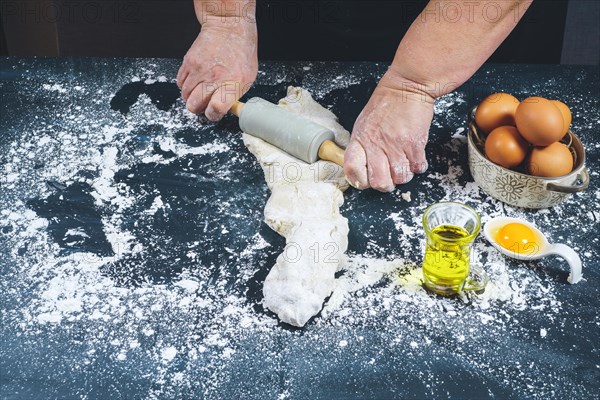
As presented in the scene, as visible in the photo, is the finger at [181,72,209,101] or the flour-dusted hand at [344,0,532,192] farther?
the finger at [181,72,209,101]

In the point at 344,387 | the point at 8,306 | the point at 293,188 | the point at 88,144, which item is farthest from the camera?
the point at 88,144

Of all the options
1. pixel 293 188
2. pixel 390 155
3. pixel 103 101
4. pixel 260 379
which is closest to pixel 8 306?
pixel 260 379

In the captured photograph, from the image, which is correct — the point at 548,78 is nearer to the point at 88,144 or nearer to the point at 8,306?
the point at 88,144

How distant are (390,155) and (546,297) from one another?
494 millimetres

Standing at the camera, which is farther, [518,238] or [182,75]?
[182,75]

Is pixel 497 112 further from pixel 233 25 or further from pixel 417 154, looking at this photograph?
pixel 233 25

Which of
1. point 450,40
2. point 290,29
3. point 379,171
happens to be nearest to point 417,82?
point 450,40

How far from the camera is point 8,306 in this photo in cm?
143

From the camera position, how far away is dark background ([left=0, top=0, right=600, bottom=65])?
2.20m

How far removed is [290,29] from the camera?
2275 millimetres

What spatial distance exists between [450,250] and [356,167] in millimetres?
336

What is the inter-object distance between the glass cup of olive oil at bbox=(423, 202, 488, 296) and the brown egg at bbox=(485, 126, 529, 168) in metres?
0.19

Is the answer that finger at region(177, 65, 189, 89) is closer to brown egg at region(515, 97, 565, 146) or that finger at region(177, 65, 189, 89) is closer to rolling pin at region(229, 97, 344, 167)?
rolling pin at region(229, 97, 344, 167)

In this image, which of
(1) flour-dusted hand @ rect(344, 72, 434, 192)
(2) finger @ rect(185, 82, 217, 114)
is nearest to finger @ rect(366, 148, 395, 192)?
(1) flour-dusted hand @ rect(344, 72, 434, 192)
